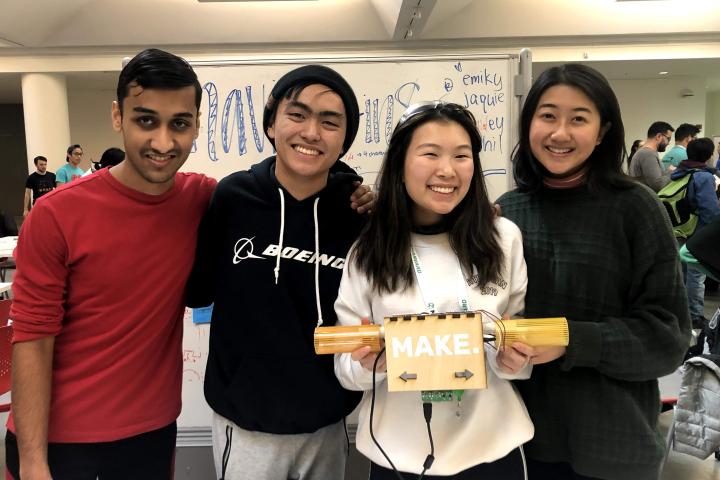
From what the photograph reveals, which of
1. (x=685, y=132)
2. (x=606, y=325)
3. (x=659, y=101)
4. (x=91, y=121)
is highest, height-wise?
(x=659, y=101)

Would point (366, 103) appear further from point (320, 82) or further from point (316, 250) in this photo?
point (316, 250)

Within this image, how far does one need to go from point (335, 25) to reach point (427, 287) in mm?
6889

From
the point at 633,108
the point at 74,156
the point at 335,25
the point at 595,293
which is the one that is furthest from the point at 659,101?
the point at 595,293

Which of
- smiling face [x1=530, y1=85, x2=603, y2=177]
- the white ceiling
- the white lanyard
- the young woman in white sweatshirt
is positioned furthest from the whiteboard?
the white ceiling

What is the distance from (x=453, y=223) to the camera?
119 cm

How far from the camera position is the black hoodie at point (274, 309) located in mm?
1206

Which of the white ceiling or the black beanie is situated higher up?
the white ceiling

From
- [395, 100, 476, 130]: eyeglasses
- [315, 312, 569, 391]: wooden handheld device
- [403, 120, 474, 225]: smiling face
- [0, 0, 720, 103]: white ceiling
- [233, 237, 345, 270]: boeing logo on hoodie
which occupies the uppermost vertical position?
[0, 0, 720, 103]: white ceiling

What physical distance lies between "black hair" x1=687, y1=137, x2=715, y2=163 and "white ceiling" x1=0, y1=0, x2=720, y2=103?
3616mm

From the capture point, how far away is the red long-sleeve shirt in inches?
45.6

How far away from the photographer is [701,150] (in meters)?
4.39

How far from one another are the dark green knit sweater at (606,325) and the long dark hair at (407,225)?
179 millimetres

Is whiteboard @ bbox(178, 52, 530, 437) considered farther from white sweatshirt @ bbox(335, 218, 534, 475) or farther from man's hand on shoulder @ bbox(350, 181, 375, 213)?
white sweatshirt @ bbox(335, 218, 534, 475)

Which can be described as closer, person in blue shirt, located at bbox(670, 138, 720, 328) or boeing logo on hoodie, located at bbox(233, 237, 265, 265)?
boeing logo on hoodie, located at bbox(233, 237, 265, 265)
